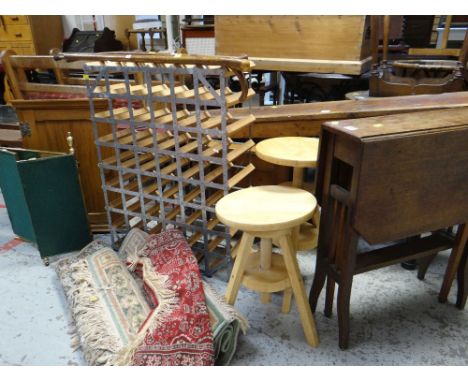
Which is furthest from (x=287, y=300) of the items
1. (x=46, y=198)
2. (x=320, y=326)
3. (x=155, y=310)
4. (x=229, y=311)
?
(x=46, y=198)

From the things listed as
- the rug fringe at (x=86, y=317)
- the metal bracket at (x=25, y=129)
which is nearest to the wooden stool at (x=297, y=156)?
the rug fringe at (x=86, y=317)

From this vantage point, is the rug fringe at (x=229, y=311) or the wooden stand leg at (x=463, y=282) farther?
the wooden stand leg at (x=463, y=282)

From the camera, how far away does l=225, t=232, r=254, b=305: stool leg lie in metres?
1.60

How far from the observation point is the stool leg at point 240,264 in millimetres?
1599

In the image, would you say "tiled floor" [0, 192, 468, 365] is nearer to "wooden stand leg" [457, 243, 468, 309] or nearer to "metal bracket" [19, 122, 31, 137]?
"wooden stand leg" [457, 243, 468, 309]

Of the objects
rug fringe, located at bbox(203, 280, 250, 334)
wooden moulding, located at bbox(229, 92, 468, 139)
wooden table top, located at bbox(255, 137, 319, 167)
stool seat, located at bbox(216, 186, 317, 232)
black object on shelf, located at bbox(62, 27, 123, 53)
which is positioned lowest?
rug fringe, located at bbox(203, 280, 250, 334)

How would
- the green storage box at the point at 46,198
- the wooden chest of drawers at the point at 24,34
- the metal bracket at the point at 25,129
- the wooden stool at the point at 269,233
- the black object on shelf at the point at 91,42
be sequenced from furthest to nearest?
the wooden chest of drawers at the point at 24,34, the black object on shelf at the point at 91,42, the metal bracket at the point at 25,129, the green storage box at the point at 46,198, the wooden stool at the point at 269,233

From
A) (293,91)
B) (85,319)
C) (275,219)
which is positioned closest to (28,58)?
(85,319)

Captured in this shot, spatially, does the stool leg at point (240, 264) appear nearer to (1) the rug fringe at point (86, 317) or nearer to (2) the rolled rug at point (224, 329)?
(2) the rolled rug at point (224, 329)

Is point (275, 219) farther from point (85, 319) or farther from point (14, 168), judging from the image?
point (14, 168)

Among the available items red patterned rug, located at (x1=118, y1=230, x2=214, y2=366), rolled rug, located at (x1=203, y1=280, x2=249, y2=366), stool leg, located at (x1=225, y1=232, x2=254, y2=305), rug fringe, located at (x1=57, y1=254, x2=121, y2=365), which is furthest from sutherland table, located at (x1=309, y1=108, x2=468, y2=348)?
rug fringe, located at (x1=57, y1=254, x2=121, y2=365)

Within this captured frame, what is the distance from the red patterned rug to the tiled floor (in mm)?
210

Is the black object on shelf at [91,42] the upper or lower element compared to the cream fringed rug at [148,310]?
upper

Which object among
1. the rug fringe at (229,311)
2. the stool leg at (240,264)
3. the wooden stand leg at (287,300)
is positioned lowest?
the wooden stand leg at (287,300)
